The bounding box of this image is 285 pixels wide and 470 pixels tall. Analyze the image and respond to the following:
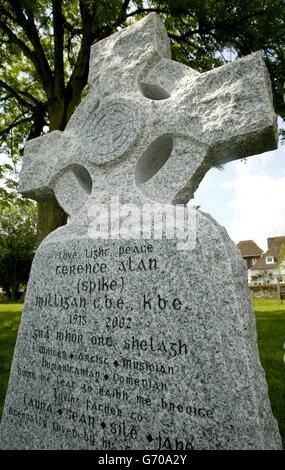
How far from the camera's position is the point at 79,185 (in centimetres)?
303

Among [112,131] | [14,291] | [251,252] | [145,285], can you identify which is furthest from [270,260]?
[145,285]

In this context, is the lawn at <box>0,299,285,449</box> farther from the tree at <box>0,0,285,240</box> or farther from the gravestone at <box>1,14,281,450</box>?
the tree at <box>0,0,285,240</box>

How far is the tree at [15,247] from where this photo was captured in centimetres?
3078

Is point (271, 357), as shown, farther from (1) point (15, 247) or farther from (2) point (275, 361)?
(1) point (15, 247)

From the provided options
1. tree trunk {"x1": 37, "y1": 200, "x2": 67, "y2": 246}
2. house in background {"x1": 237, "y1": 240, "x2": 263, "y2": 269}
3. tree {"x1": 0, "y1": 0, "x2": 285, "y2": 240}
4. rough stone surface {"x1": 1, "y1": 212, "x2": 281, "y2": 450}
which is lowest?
rough stone surface {"x1": 1, "y1": 212, "x2": 281, "y2": 450}

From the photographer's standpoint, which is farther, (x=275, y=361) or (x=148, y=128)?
(x=275, y=361)

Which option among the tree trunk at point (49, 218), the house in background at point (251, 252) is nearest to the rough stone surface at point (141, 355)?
the tree trunk at point (49, 218)

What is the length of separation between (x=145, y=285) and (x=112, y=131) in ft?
4.31

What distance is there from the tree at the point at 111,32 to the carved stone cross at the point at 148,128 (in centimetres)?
333

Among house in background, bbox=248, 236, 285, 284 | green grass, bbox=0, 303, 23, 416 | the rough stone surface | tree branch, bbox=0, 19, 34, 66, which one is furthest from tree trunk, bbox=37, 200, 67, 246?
house in background, bbox=248, 236, 285, 284

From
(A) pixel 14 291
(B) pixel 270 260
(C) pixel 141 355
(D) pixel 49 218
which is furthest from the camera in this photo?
(B) pixel 270 260

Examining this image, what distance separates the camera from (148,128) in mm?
2613

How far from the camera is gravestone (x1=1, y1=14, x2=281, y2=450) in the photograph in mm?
1966

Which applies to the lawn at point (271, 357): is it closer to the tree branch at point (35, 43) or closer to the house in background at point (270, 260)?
the tree branch at point (35, 43)
